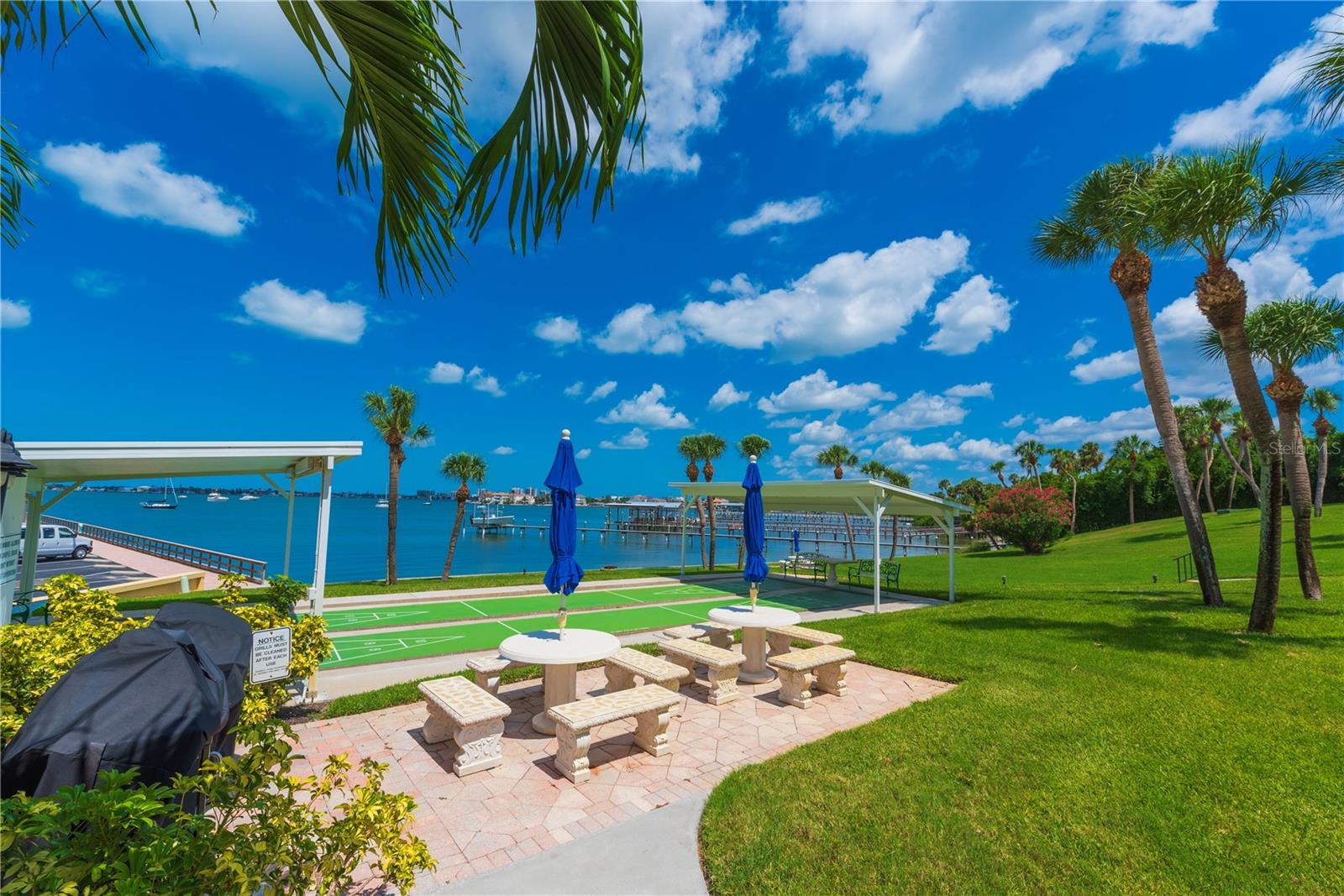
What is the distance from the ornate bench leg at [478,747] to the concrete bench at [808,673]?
3.20 metres

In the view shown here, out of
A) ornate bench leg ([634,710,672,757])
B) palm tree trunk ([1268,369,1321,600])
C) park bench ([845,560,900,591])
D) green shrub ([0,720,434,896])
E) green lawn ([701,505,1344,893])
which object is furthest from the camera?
park bench ([845,560,900,591])

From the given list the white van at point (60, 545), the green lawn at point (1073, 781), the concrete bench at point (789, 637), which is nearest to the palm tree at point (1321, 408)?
the green lawn at point (1073, 781)

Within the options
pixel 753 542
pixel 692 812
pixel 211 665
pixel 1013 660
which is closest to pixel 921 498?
pixel 1013 660

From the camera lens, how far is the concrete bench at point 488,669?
630 centimetres

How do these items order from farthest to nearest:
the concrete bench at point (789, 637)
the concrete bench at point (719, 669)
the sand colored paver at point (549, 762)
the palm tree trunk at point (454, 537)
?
the palm tree trunk at point (454, 537)
the concrete bench at point (789, 637)
the concrete bench at point (719, 669)
the sand colored paver at point (549, 762)

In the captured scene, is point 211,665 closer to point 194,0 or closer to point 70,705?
point 70,705

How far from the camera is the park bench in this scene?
1731 cm

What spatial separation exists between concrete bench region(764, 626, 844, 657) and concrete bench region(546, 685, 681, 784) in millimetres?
3182

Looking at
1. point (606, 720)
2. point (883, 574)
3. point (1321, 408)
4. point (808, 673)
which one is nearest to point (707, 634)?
point (808, 673)

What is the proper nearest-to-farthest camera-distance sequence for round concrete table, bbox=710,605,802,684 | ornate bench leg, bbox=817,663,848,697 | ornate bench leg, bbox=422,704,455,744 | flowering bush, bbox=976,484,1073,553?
ornate bench leg, bbox=422,704,455,744 → ornate bench leg, bbox=817,663,848,697 → round concrete table, bbox=710,605,802,684 → flowering bush, bbox=976,484,1073,553

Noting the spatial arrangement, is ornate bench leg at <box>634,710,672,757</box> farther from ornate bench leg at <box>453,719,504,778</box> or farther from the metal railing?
the metal railing

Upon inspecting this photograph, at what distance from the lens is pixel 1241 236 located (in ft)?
33.0

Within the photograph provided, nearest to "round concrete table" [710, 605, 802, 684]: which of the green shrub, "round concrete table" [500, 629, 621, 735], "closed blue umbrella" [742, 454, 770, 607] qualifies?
"closed blue umbrella" [742, 454, 770, 607]

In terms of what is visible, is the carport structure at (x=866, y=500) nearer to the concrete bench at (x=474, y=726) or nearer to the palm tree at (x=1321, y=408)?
the concrete bench at (x=474, y=726)
